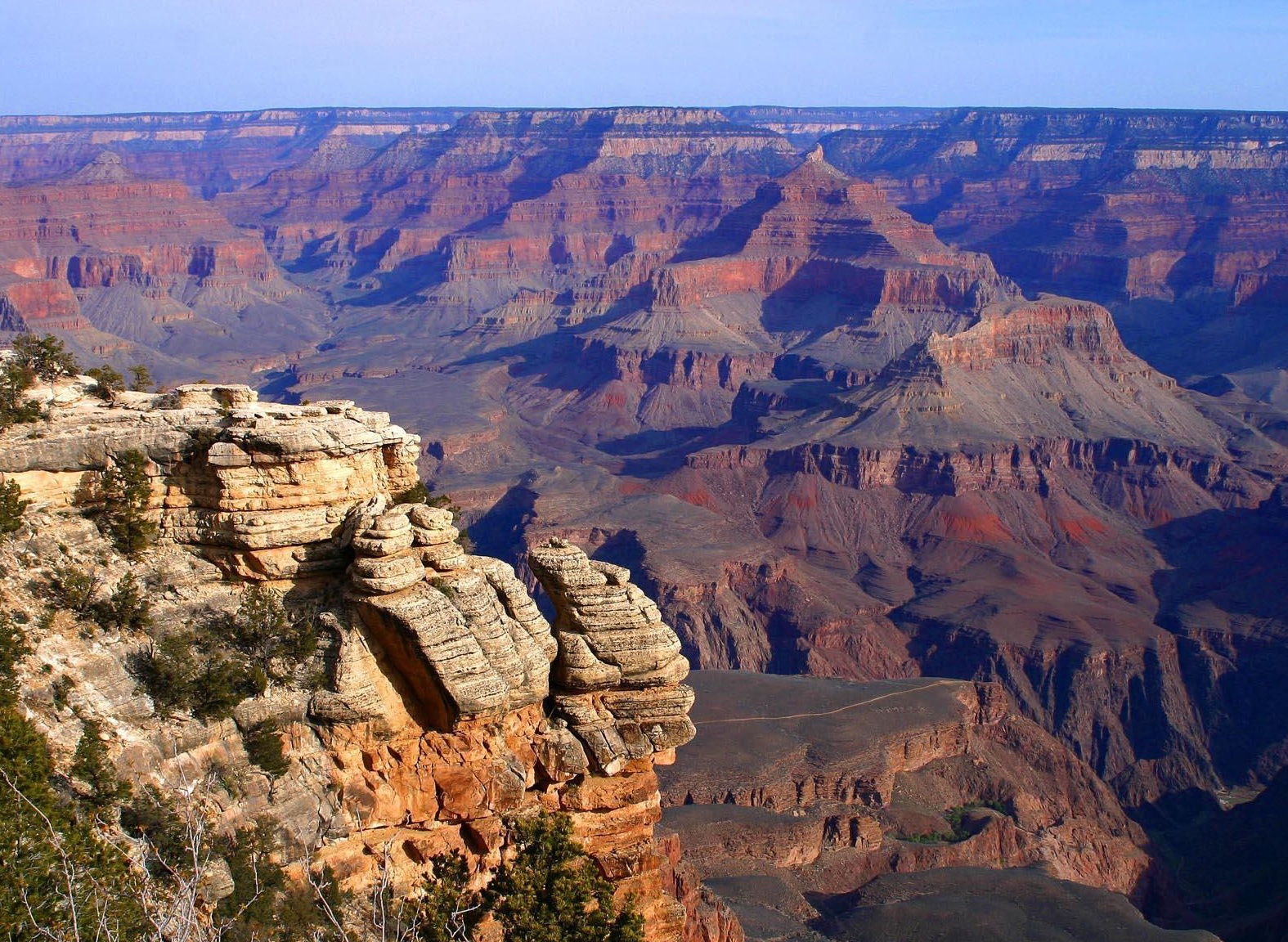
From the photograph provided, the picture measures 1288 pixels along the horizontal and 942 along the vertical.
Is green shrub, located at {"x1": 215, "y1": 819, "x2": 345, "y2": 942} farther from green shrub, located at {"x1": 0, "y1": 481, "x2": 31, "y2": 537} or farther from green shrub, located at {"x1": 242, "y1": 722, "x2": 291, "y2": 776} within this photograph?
green shrub, located at {"x1": 0, "y1": 481, "x2": 31, "y2": 537}

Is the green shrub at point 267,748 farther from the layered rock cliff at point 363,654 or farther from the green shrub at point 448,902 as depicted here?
the green shrub at point 448,902

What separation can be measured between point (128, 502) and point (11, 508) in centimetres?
177

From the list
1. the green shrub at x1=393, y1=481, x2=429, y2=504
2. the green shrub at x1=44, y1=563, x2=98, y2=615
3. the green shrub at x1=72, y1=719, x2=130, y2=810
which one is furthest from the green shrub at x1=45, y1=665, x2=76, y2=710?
the green shrub at x1=393, y1=481, x2=429, y2=504

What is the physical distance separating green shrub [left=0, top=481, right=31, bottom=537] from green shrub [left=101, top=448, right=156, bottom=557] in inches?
50.7

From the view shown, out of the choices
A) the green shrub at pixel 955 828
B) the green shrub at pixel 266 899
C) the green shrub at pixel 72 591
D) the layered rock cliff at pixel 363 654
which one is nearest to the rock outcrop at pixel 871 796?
the green shrub at pixel 955 828

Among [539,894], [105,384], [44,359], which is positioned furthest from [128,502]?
[539,894]

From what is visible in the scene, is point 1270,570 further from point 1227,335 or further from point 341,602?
point 1227,335

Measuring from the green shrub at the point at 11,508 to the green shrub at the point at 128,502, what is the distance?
129 centimetres

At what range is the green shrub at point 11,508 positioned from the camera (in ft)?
65.4

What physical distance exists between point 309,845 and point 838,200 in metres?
181

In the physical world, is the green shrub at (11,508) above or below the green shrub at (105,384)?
below

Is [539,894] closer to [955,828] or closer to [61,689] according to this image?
→ [61,689]

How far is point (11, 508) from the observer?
20.1 meters

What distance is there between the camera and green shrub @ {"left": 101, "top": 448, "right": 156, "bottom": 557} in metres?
20.7
